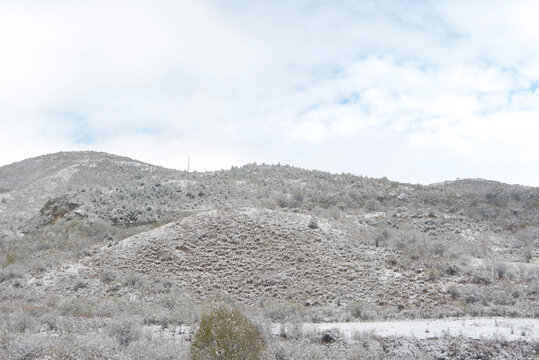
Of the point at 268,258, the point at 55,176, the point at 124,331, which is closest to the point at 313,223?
the point at 268,258

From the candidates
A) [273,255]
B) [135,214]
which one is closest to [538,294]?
[273,255]

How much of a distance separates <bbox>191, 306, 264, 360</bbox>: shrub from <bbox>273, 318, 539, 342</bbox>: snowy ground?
150 inches

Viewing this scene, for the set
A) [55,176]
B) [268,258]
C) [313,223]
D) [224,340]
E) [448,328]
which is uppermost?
[55,176]

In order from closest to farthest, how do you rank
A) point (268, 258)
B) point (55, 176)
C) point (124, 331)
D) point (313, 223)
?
point (124, 331) → point (268, 258) → point (313, 223) → point (55, 176)

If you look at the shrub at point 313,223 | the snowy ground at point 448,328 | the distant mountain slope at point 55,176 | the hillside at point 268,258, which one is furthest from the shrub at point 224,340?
the distant mountain slope at point 55,176

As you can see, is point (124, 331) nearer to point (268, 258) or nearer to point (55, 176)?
point (268, 258)

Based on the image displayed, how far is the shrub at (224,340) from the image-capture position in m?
9.08

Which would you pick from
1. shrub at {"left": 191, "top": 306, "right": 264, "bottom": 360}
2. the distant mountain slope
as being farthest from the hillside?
the distant mountain slope

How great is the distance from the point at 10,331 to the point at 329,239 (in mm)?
15967

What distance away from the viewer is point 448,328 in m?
13.4

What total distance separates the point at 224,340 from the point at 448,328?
7.80 meters

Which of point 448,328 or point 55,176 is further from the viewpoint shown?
point 55,176

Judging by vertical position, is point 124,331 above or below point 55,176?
below

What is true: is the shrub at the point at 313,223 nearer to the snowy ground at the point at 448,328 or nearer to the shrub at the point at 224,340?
the snowy ground at the point at 448,328
